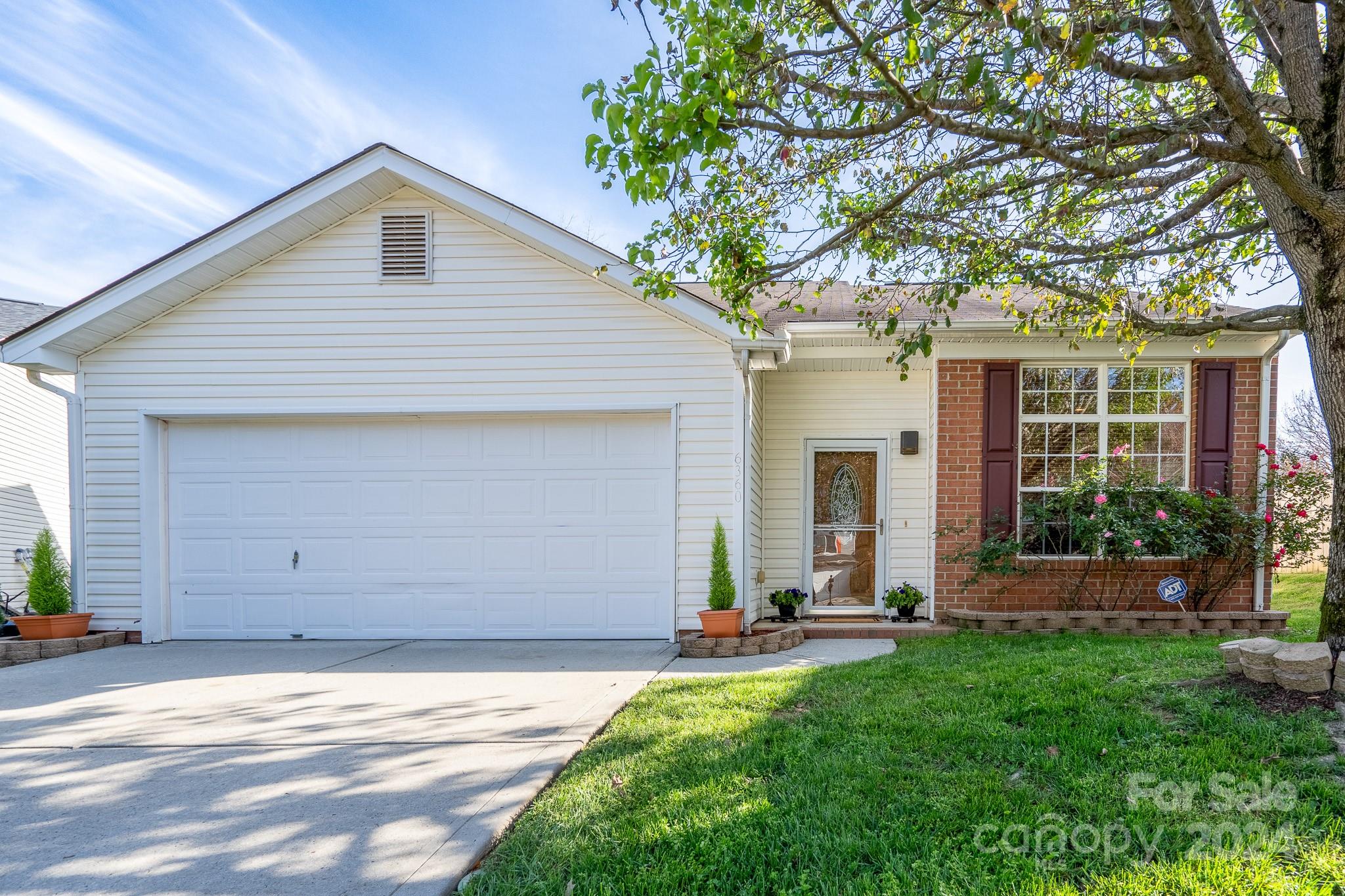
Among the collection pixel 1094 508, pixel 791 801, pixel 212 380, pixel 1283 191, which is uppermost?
pixel 1283 191

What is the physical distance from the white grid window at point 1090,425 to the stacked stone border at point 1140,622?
0.75m

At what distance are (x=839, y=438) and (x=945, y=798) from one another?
585 cm

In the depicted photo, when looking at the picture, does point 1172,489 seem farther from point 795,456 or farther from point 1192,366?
point 795,456

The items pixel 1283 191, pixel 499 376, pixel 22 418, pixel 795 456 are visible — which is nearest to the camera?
pixel 1283 191

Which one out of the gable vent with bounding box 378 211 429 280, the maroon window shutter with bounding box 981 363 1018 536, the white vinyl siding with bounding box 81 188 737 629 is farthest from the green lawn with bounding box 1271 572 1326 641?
the gable vent with bounding box 378 211 429 280

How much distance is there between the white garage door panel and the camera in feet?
24.5

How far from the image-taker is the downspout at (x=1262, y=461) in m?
7.38

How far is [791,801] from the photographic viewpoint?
2.96 m

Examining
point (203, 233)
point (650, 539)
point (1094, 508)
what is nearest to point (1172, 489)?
point (1094, 508)

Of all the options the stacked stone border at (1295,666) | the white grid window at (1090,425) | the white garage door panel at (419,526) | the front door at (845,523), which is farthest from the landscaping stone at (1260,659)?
the white garage door panel at (419,526)

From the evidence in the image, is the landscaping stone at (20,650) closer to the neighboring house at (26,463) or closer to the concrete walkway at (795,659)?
the neighboring house at (26,463)

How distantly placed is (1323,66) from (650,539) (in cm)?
606

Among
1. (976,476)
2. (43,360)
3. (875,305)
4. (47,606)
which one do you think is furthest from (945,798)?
(43,360)

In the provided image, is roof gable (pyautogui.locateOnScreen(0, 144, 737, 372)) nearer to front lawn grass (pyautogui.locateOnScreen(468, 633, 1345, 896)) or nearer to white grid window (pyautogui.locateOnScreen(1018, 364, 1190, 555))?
white grid window (pyautogui.locateOnScreen(1018, 364, 1190, 555))
